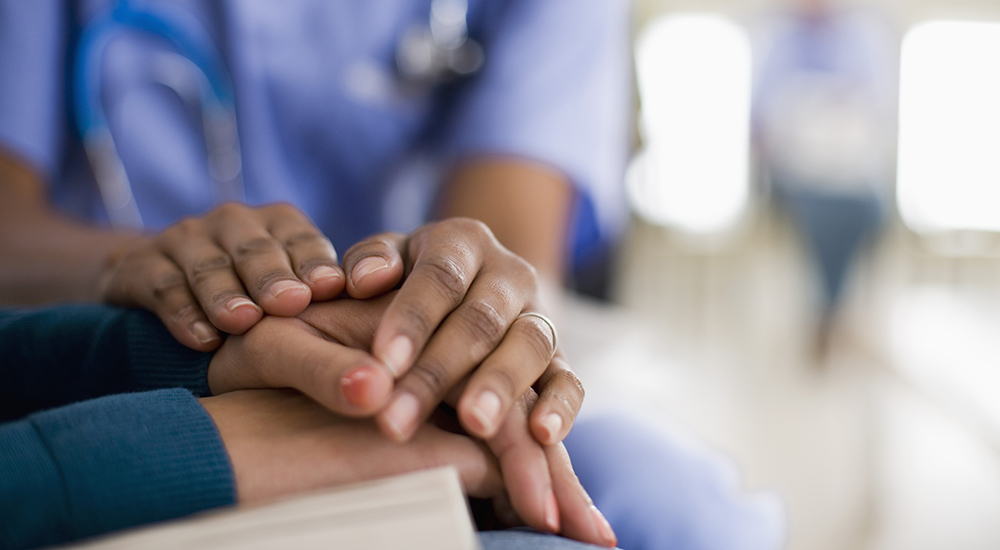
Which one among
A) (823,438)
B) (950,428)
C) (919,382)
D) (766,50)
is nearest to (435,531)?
(919,382)

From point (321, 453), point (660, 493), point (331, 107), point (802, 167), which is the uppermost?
point (331, 107)

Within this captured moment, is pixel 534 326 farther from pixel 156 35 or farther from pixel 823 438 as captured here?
pixel 823 438

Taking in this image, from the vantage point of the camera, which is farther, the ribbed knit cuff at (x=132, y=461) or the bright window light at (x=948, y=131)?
the bright window light at (x=948, y=131)

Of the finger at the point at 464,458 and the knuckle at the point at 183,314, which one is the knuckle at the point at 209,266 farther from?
the finger at the point at 464,458

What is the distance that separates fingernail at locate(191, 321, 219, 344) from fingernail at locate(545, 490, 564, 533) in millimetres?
A: 193

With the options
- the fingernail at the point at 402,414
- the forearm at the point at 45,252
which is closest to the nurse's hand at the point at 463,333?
the fingernail at the point at 402,414

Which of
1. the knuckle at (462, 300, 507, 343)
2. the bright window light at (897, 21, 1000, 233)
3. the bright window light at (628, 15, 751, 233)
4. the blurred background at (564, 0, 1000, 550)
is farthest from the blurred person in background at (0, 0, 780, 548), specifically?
the bright window light at (897, 21, 1000, 233)

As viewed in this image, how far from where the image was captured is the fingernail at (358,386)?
247mm

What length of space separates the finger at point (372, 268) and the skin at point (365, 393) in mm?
11

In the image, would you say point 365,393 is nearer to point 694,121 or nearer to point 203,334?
point 203,334

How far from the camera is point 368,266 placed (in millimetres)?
322

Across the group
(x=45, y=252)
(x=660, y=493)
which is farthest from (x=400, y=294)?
(x=45, y=252)

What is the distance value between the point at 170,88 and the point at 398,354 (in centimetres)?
66

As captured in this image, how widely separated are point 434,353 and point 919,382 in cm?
119
